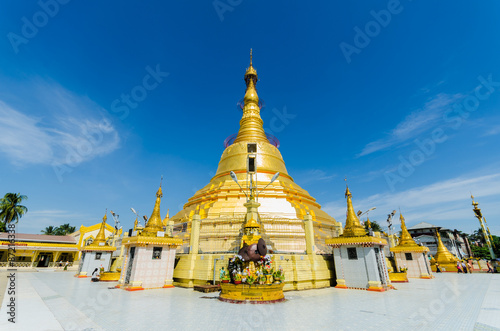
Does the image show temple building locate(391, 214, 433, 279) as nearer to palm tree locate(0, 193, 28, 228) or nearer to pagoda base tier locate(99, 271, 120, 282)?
pagoda base tier locate(99, 271, 120, 282)

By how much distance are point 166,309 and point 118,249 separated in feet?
77.1

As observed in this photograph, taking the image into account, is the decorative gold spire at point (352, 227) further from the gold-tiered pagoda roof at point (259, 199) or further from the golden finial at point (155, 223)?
the golden finial at point (155, 223)

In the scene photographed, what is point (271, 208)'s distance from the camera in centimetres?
2377

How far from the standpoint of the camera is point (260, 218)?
2162cm

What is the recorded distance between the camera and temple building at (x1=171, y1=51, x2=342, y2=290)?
53.7 ft

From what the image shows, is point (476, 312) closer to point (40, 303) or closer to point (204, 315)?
point (204, 315)

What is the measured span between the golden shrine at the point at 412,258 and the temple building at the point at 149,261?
22218 mm

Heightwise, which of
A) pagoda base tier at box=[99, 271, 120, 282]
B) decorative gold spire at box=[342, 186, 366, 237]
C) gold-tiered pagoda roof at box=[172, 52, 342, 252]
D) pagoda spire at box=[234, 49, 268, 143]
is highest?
pagoda spire at box=[234, 49, 268, 143]

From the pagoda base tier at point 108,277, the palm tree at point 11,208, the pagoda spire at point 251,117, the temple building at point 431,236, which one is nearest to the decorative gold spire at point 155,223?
the pagoda base tier at point 108,277

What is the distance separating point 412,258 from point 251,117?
26211 mm

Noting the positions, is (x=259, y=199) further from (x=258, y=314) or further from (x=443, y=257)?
(x=443, y=257)

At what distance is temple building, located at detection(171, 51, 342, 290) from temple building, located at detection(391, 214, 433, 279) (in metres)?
6.87

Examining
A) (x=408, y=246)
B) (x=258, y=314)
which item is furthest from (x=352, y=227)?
(x=408, y=246)

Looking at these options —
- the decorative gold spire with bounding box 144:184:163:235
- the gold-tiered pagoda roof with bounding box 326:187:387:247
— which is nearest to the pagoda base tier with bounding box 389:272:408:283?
the gold-tiered pagoda roof with bounding box 326:187:387:247
